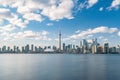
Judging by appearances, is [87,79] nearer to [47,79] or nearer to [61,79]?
[61,79]

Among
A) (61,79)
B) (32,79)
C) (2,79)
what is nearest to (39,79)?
(32,79)

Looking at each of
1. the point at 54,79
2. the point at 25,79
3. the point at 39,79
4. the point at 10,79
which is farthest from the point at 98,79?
the point at 10,79

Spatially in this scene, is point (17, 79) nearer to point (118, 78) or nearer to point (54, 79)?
point (54, 79)

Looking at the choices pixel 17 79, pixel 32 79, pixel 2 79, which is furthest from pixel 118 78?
pixel 2 79

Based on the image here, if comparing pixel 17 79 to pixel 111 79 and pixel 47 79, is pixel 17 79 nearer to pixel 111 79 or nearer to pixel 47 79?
pixel 47 79

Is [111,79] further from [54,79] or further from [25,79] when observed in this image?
[25,79]

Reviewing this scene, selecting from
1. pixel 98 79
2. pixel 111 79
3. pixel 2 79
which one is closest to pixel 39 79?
pixel 2 79
